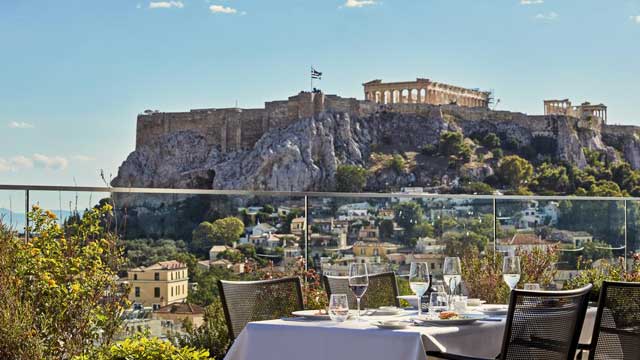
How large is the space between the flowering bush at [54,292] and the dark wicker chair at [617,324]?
7.59 feet

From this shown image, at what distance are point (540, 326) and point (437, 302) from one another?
1.77ft

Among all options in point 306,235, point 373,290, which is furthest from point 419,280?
point 306,235

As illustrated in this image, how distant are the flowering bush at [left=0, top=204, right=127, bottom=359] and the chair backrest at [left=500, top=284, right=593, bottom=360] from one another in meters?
2.24

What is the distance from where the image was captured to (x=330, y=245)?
6.41m

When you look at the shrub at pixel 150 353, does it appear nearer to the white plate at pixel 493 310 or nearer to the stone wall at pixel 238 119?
the white plate at pixel 493 310

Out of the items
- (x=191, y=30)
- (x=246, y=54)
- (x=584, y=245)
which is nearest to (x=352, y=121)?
(x=246, y=54)

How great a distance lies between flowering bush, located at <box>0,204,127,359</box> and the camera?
4289 millimetres

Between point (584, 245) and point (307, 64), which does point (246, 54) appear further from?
point (584, 245)

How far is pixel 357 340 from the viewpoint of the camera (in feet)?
10.2

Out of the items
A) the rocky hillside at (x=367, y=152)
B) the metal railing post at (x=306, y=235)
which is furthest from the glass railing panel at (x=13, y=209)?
the rocky hillside at (x=367, y=152)

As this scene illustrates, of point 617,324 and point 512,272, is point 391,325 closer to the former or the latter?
point 512,272

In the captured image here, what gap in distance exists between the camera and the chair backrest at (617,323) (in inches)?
138

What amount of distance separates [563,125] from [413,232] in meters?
69.9

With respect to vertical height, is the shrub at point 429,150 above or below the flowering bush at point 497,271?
above
